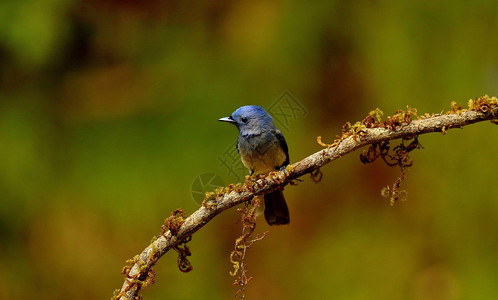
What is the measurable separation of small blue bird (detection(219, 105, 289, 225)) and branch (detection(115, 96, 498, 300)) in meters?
0.76

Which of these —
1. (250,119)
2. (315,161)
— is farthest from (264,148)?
(315,161)

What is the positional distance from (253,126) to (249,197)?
2.86 ft

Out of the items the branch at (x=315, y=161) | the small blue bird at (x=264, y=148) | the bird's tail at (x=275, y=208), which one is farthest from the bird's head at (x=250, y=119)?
the branch at (x=315, y=161)

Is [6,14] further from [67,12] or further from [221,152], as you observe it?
[221,152]

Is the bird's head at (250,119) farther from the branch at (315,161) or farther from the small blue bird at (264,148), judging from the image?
the branch at (315,161)

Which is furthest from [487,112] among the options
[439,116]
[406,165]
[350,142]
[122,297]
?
[122,297]

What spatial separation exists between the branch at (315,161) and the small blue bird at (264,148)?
76 centimetres

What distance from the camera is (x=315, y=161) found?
221 cm

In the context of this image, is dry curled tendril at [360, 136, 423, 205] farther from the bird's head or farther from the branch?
the bird's head

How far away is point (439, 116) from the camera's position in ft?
7.14

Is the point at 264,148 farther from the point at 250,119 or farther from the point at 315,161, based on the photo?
the point at 315,161

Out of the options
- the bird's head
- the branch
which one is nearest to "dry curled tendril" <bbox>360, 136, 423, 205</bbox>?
the branch

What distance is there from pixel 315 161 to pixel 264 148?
914mm

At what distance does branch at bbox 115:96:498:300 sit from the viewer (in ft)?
7.07
